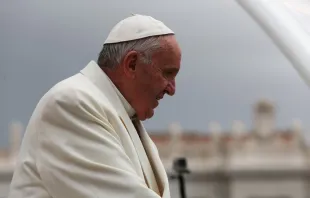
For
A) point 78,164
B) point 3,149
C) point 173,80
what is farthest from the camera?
point 3,149

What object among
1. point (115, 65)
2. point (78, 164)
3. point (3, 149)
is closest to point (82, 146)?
point (78, 164)

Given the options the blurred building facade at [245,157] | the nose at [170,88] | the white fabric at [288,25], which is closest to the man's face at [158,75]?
the nose at [170,88]

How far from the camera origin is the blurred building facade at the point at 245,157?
32.0 m

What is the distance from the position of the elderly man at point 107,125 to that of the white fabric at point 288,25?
15cm

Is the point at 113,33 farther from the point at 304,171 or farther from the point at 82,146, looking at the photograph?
the point at 304,171

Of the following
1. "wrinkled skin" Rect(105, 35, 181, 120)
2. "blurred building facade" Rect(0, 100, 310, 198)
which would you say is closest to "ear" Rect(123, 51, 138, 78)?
"wrinkled skin" Rect(105, 35, 181, 120)

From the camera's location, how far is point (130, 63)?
160cm

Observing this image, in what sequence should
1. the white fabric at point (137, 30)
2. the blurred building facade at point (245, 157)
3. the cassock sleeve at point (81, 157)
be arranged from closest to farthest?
the cassock sleeve at point (81, 157)
the white fabric at point (137, 30)
the blurred building facade at point (245, 157)

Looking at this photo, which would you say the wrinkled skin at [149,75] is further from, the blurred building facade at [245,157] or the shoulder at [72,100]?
the blurred building facade at [245,157]

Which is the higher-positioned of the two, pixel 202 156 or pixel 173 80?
pixel 202 156

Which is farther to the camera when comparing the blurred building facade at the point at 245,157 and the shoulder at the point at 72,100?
the blurred building facade at the point at 245,157

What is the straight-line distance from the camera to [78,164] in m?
1.52

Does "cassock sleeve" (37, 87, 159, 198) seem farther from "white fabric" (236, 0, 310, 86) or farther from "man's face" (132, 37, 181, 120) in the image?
"white fabric" (236, 0, 310, 86)

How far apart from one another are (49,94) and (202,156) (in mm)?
30966
